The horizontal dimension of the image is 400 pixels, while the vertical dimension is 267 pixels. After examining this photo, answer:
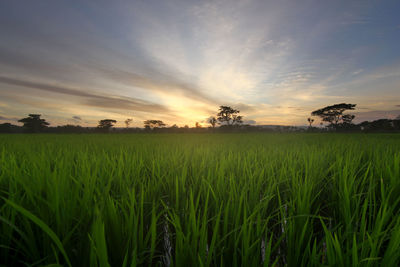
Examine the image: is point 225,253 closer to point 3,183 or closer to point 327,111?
point 3,183

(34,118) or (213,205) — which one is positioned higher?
(34,118)

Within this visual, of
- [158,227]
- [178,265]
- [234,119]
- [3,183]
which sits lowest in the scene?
[158,227]

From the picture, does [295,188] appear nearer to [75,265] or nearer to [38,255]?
[75,265]

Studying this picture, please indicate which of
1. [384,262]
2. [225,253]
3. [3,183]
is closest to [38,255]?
[225,253]

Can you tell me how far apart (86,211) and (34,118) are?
5234 centimetres

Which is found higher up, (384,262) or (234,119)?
(234,119)

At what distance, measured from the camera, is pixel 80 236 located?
839 millimetres

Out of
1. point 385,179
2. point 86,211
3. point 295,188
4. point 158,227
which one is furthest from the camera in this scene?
point 385,179

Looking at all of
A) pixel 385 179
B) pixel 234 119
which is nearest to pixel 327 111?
pixel 234 119

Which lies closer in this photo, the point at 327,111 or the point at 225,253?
the point at 225,253

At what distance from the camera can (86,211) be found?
36.7 inches

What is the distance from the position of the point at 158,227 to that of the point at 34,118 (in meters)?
52.4

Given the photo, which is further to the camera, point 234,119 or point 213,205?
point 234,119

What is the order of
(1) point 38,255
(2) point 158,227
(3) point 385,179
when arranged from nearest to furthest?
(1) point 38,255 → (2) point 158,227 → (3) point 385,179
